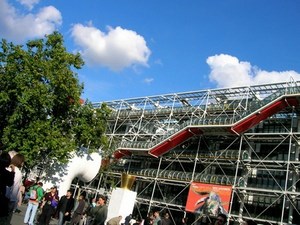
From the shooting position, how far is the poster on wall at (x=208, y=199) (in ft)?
84.2

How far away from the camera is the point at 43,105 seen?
2627 centimetres

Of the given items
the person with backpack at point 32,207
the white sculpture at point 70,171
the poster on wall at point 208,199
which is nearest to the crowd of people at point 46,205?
the person with backpack at point 32,207

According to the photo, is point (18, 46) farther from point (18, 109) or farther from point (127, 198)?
point (127, 198)

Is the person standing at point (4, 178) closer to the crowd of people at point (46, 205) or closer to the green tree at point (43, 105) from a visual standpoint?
the crowd of people at point (46, 205)

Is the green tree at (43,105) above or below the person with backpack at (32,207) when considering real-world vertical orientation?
above

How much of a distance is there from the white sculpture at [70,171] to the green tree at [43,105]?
87 cm

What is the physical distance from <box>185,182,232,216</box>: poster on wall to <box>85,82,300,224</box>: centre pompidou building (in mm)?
12

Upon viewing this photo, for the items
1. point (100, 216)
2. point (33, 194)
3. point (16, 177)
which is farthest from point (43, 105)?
point (16, 177)

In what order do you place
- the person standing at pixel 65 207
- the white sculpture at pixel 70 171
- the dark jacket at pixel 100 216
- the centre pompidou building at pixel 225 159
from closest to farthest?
the dark jacket at pixel 100 216
the person standing at pixel 65 207
the centre pompidou building at pixel 225 159
the white sculpture at pixel 70 171

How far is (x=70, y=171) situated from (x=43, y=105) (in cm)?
540

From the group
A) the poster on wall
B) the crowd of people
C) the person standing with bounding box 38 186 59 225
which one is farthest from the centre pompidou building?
the person standing with bounding box 38 186 59 225

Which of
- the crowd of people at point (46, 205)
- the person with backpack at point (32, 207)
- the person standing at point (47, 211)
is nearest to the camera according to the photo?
the crowd of people at point (46, 205)

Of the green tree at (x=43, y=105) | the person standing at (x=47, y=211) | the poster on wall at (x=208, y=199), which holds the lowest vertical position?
the person standing at (x=47, y=211)

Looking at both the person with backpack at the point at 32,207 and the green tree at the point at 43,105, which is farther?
the green tree at the point at 43,105
